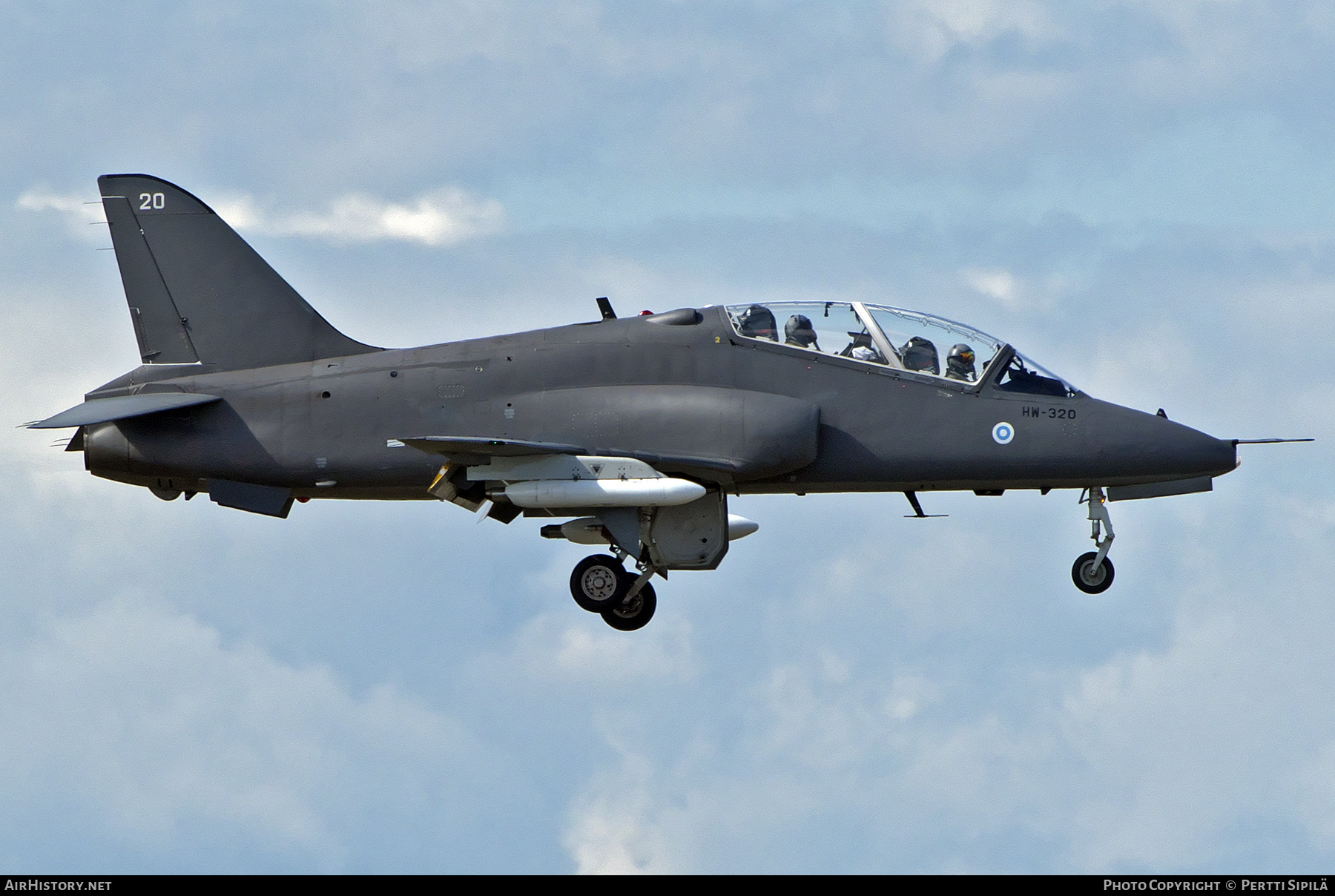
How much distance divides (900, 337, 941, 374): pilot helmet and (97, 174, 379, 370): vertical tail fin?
7746 millimetres

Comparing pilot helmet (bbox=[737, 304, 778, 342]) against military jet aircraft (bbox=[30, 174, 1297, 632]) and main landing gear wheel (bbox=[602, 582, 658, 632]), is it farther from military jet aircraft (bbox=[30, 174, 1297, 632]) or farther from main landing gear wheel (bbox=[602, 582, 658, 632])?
main landing gear wheel (bbox=[602, 582, 658, 632])

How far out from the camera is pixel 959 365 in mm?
21469

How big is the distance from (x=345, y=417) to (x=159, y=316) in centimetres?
369

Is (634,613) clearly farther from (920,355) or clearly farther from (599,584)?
(920,355)

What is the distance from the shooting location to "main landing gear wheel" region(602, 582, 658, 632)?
22.2 meters

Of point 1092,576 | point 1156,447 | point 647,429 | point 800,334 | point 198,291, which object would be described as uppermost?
point 198,291

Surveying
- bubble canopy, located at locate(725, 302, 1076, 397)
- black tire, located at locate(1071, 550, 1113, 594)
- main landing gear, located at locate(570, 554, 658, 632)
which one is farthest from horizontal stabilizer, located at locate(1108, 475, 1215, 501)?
main landing gear, located at locate(570, 554, 658, 632)

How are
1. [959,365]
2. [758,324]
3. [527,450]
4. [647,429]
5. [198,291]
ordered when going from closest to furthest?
1. [527,450]
2. [647,429]
3. [959,365]
4. [758,324]
5. [198,291]

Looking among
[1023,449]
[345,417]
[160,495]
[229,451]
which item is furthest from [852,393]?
[160,495]

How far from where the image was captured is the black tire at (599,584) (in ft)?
71.3

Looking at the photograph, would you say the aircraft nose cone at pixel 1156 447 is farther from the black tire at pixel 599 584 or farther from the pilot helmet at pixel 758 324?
Result: the black tire at pixel 599 584

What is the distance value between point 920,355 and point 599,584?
212 inches

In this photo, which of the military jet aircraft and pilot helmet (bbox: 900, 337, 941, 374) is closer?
the military jet aircraft

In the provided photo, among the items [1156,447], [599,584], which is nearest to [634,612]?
[599,584]
